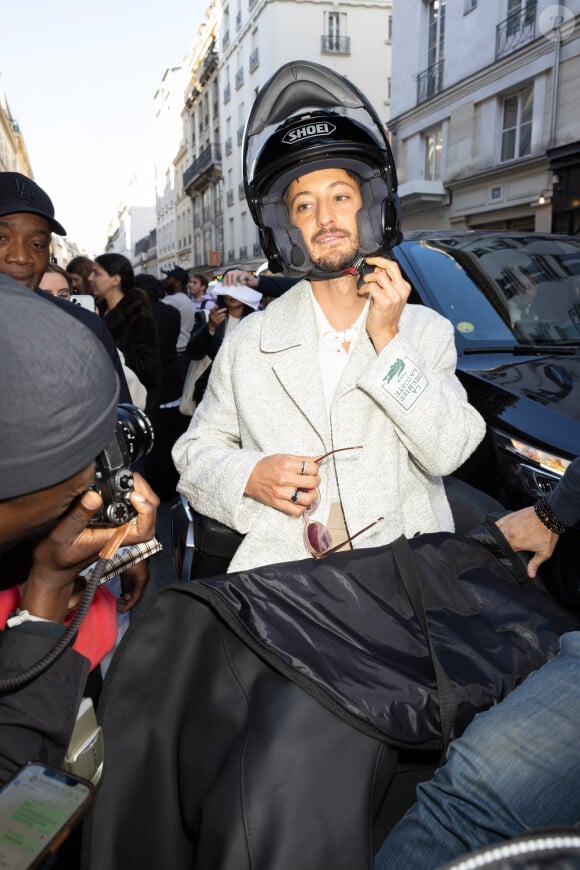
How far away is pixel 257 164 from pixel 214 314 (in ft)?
11.9

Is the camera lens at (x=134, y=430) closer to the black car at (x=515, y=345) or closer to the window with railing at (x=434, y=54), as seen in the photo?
the black car at (x=515, y=345)

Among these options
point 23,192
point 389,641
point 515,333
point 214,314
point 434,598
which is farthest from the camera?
point 214,314

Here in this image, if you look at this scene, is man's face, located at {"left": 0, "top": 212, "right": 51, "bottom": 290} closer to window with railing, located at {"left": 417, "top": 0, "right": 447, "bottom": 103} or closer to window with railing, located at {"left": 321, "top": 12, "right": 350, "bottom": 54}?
window with railing, located at {"left": 417, "top": 0, "right": 447, "bottom": 103}

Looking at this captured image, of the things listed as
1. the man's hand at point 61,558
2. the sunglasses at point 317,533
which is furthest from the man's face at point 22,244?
the man's hand at point 61,558

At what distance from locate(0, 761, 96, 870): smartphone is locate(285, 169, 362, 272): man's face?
1.53 metres

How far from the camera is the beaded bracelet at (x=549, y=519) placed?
186 cm

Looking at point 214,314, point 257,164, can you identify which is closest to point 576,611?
point 257,164

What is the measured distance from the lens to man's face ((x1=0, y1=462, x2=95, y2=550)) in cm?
82

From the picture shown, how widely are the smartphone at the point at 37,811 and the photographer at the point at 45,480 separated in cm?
8

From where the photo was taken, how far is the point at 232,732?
3.99 ft

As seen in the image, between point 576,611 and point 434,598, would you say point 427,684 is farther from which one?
point 576,611

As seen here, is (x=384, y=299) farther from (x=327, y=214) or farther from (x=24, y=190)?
(x=24, y=190)

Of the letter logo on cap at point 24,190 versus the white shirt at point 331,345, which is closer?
the white shirt at point 331,345

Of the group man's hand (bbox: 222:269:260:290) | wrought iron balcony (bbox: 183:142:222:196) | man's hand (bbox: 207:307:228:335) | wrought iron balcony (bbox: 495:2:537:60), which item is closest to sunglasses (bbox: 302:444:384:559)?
man's hand (bbox: 222:269:260:290)
